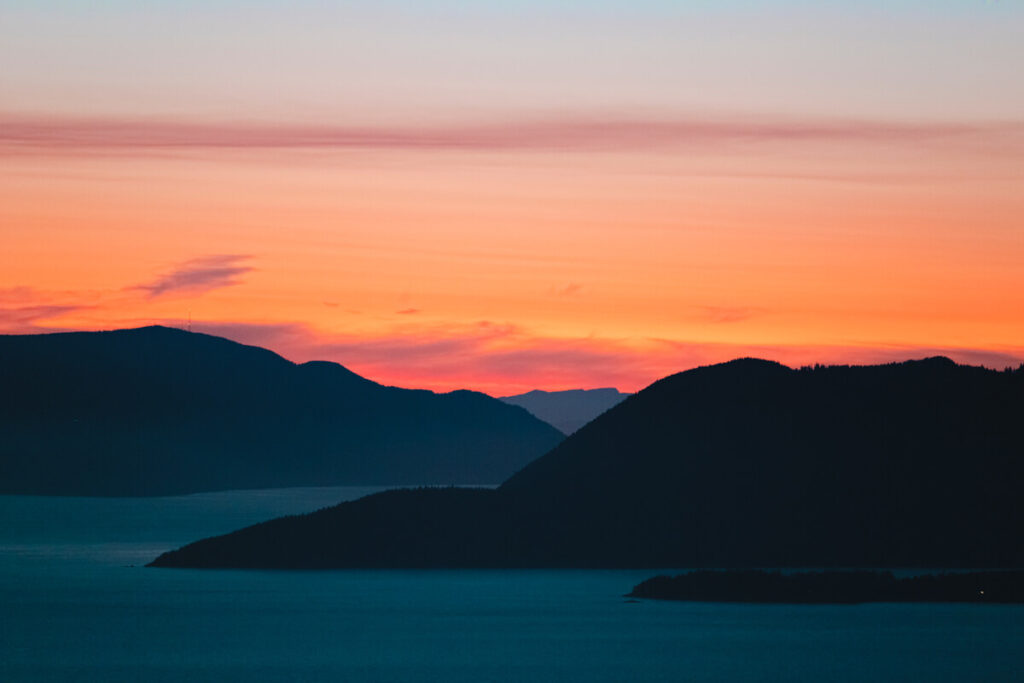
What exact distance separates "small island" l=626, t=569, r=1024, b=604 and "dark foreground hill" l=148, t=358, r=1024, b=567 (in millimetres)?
15320

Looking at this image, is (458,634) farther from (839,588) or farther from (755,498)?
(755,498)

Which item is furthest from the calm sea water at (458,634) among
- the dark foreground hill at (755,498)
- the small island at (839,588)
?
the dark foreground hill at (755,498)

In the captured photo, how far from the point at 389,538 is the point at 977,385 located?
5924 centimetres

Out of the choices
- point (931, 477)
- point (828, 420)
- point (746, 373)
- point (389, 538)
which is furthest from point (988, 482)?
point (389, 538)

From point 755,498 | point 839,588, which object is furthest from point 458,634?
point 755,498

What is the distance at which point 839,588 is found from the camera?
128000mm

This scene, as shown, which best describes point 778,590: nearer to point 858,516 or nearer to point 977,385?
point 858,516

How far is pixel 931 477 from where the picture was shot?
507 ft

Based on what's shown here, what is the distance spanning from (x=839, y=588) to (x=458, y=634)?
3942 cm

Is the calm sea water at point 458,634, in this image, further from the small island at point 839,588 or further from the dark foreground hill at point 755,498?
the dark foreground hill at point 755,498

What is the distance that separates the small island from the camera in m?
126

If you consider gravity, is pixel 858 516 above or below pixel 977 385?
below

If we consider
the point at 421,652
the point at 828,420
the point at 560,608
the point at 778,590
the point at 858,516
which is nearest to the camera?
the point at 421,652

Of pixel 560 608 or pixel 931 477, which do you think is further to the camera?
pixel 931 477
